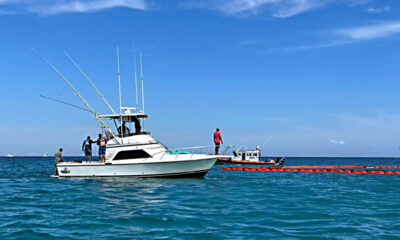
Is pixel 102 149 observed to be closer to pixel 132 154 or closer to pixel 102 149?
pixel 102 149

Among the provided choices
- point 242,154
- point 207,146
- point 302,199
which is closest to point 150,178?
point 207,146

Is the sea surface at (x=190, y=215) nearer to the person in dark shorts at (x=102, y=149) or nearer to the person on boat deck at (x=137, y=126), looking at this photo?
the person in dark shorts at (x=102, y=149)

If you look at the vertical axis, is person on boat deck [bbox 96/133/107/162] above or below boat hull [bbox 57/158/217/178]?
above

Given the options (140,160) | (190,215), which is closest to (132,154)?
(140,160)

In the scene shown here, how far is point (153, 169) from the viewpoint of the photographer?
23969mm

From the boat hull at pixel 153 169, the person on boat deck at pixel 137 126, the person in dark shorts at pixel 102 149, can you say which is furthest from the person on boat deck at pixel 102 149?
the person on boat deck at pixel 137 126

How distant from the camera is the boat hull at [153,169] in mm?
23859

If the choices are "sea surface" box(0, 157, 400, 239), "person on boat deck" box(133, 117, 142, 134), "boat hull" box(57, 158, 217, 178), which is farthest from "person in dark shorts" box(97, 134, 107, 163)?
"sea surface" box(0, 157, 400, 239)

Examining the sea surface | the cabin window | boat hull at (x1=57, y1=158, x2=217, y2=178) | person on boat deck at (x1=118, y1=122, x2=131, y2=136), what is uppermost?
person on boat deck at (x1=118, y1=122, x2=131, y2=136)

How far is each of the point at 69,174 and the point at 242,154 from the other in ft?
158

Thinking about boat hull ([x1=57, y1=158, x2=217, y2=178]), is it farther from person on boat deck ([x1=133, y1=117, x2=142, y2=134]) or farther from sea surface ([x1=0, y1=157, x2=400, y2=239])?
sea surface ([x1=0, y1=157, x2=400, y2=239])

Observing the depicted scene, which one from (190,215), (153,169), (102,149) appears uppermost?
(102,149)

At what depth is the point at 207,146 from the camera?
2445 centimetres

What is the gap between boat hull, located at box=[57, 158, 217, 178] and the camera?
2386 cm
